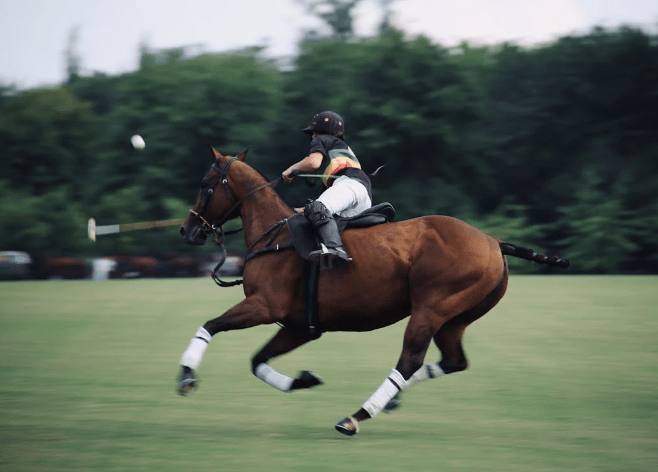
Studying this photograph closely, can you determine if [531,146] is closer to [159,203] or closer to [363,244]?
[159,203]

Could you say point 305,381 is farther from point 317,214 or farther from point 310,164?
point 310,164

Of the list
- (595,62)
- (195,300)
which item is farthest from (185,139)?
(195,300)

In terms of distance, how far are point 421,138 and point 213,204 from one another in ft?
102

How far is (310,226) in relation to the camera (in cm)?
766

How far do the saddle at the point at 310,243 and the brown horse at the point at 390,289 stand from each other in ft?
0.18

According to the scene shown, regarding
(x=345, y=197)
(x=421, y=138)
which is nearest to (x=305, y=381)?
(x=345, y=197)

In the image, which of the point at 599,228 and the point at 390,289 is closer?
the point at 390,289

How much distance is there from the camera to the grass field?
6441 mm

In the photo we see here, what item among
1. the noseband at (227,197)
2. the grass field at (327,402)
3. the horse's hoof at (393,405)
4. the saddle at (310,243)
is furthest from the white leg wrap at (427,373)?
the noseband at (227,197)

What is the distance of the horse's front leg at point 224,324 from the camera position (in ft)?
23.9

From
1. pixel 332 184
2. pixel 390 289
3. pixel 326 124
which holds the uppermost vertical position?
pixel 326 124

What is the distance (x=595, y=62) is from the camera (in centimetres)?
4031

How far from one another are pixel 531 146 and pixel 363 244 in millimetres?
34558

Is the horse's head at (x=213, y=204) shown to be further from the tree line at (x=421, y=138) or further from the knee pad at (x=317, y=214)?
the tree line at (x=421, y=138)
